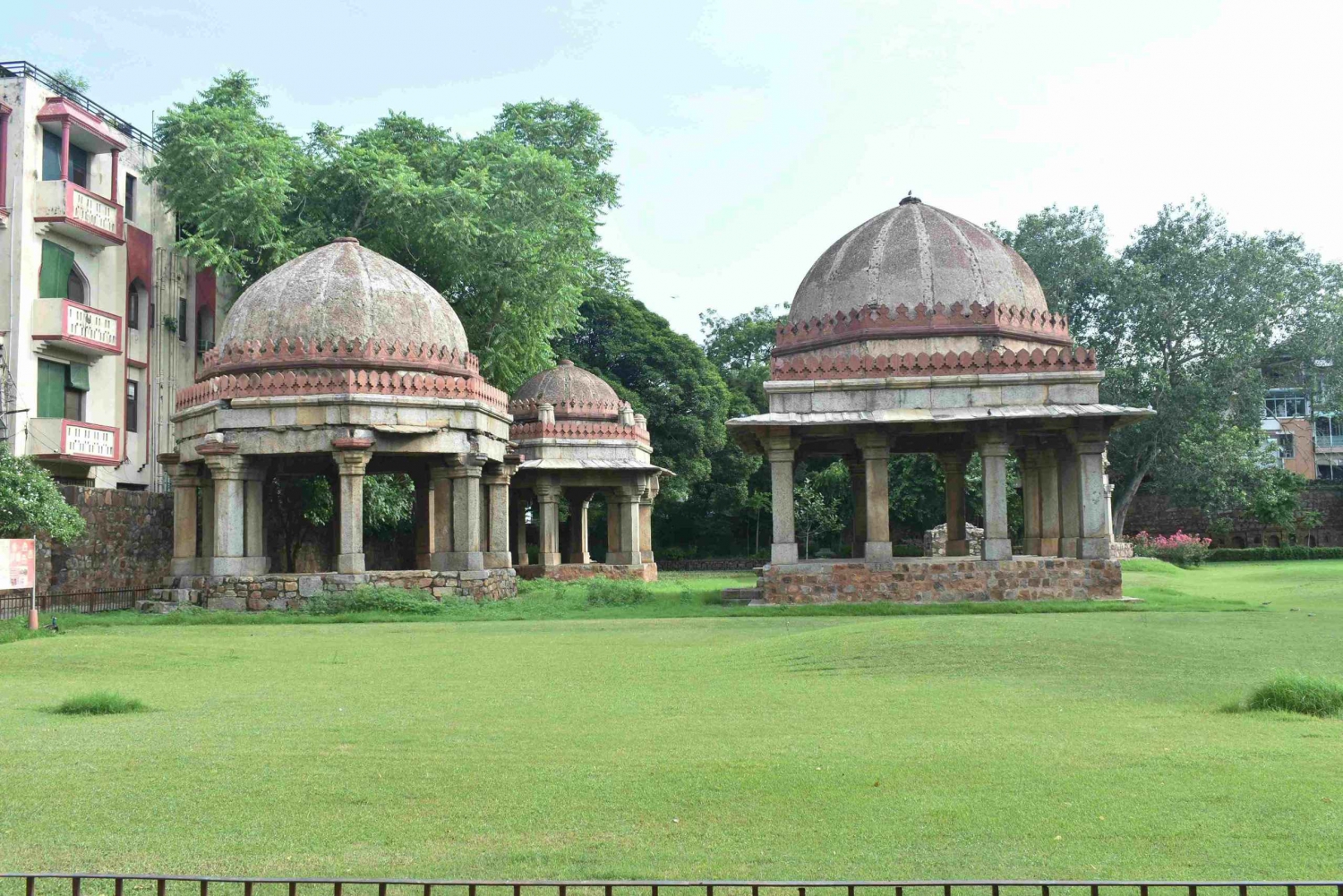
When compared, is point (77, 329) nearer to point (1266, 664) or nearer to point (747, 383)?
point (1266, 664)

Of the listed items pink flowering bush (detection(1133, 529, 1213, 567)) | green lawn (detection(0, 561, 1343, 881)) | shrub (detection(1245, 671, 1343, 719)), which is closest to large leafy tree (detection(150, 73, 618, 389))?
green lawn (detection(0, 561, 1343, 881))

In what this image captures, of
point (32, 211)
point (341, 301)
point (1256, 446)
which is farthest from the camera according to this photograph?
point (1256, 446)

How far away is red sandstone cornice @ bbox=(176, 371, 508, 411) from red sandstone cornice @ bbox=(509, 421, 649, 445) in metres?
9.21

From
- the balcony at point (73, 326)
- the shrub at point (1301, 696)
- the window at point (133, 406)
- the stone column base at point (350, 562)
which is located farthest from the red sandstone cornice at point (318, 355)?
the shrub at point (1301, 696)

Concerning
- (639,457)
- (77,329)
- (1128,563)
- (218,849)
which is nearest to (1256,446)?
(1128,563)

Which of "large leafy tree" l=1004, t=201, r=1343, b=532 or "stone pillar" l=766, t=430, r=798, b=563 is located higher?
"large leafy tree" l=1004, t=201, r=1343, b=532

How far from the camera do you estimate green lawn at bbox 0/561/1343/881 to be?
232 inches

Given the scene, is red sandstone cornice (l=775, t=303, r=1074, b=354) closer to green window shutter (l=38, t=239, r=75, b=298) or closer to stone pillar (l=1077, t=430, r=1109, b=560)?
stone pillar (l=1077, t=430, r=1109, b=560)

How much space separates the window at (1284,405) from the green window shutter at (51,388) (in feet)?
170

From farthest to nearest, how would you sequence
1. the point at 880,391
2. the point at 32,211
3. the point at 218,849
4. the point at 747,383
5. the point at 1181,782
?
the point at 747,383 < the point at 32,211 < the point at 880,391 < the point at 1181,782 < the point at 218,849

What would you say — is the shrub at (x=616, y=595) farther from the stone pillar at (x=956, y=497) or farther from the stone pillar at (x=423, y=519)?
the stone pillar at (x=956, y=497)

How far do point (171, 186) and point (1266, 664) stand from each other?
26681mm

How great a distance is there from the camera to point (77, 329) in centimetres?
2683

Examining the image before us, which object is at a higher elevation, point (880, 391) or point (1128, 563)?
point (880, 391)
